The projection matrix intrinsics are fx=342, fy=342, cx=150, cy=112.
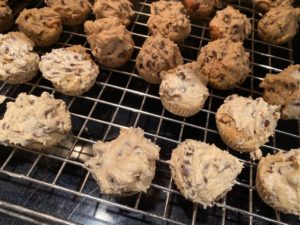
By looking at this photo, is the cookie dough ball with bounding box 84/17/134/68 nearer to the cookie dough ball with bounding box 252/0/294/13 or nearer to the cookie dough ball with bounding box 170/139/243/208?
the cookie dough ball with bounding box 170/139/243/208

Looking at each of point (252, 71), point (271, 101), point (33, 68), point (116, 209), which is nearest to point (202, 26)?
point (252, 71)

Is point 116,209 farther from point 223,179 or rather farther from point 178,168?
point 223,179

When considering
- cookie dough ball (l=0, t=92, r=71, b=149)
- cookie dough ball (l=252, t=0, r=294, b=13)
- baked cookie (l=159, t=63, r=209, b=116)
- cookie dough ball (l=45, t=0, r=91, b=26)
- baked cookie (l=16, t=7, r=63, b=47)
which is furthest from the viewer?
cookie dough ball (l=252, t=0, r=294, b=13)

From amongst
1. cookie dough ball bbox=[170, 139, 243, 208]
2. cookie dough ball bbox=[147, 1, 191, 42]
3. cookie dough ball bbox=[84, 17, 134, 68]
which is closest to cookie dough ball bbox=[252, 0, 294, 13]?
cookie dough ball bbox=[147, 1, 191, 42]

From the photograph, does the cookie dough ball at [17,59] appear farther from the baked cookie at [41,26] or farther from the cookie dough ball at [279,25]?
the cookie dough ball at [279,25]

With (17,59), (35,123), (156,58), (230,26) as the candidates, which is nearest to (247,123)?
(156,58)

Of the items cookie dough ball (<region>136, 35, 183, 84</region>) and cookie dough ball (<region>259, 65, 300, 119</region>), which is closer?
cookie dough ball (<region>259, 65, 300, 119</region>)

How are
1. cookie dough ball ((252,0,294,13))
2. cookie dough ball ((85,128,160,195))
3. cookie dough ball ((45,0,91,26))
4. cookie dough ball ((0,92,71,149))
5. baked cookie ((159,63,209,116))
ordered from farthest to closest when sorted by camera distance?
cookie dough ball ((252,0,294,13)), cookie dough ball ((45,0,91,26)), baked cookie ((159,63,209,116)), cookie dough ball ((0,92,71,149)), cookie dough ball ((85,128,160,195))
